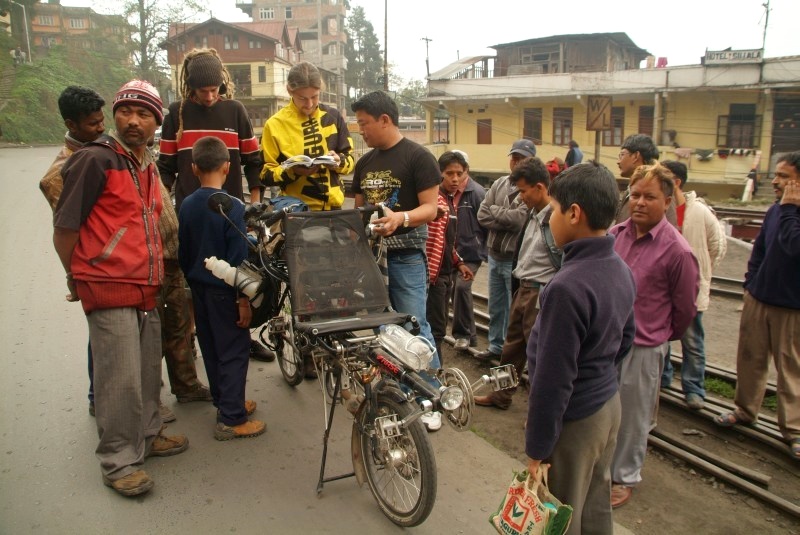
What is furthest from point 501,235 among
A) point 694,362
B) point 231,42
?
point 231,42

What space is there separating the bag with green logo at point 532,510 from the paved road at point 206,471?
2.62 ft

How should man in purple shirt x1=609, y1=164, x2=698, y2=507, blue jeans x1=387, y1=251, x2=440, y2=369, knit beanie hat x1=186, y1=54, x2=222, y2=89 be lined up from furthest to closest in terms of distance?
1. knit beanie hat x1=186, y1=54, x2=222, y2=89
2. blue jeans x1=387, y1=251, x2=440, y2=369
3. man in purple shirt x1=609, y1=164, x2=698, y2=507

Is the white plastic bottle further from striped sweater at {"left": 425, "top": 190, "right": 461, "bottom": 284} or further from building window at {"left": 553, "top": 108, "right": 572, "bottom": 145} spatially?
building window at {"left": 553, "top": 108, "right": 572, "bottom": 145}

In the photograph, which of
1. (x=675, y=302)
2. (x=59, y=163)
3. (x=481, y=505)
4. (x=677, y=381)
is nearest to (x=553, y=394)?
(x=481, y=505)

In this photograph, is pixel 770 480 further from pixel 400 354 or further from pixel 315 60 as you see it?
pixel 315 60

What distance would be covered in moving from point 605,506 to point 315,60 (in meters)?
54.1

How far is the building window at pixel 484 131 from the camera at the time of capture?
32.4 meters

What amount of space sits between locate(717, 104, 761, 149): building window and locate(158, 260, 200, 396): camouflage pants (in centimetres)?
2817

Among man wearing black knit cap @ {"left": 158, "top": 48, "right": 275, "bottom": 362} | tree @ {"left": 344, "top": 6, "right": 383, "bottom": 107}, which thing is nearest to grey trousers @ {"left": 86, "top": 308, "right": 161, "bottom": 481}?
man wearing black knit cap @ {"left": 158, "top": 48, "right": 275, "bottom": 362}

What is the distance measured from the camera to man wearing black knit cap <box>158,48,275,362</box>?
13.7ft

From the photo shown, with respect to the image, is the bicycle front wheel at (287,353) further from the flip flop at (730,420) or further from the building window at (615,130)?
the building window at (615,130)

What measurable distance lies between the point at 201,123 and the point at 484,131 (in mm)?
29702

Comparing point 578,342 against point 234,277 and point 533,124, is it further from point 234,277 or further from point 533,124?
point 533,124

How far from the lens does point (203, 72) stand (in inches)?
162
